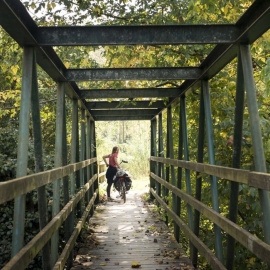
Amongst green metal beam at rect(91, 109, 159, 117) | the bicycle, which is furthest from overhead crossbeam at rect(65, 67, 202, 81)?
the bicycle

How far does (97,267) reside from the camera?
16.9 ft

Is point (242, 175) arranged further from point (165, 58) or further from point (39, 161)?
point (165, 58)

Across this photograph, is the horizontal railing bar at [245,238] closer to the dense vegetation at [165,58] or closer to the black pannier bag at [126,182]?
the dense vegetation at [165,58]

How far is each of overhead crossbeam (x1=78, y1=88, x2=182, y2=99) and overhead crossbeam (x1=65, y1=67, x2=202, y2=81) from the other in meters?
1.31

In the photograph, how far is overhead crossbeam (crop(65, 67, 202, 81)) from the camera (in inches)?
214

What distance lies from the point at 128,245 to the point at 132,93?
2446 mm

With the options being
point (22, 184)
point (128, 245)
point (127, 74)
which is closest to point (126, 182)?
point (128, 245)

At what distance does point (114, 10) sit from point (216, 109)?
2.32 metres

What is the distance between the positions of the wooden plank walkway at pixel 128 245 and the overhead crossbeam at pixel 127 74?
7.58ft

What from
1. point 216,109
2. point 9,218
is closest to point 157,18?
point 216,109

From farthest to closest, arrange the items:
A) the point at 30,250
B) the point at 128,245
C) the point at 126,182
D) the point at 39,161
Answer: the point at 126,182 < the point at 128,245 < the point at 39,161 < the point at 30,250

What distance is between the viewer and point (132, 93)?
7.16m

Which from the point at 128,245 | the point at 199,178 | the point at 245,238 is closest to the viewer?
the point at 245,238

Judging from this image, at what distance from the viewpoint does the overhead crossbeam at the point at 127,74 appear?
5441 mm
